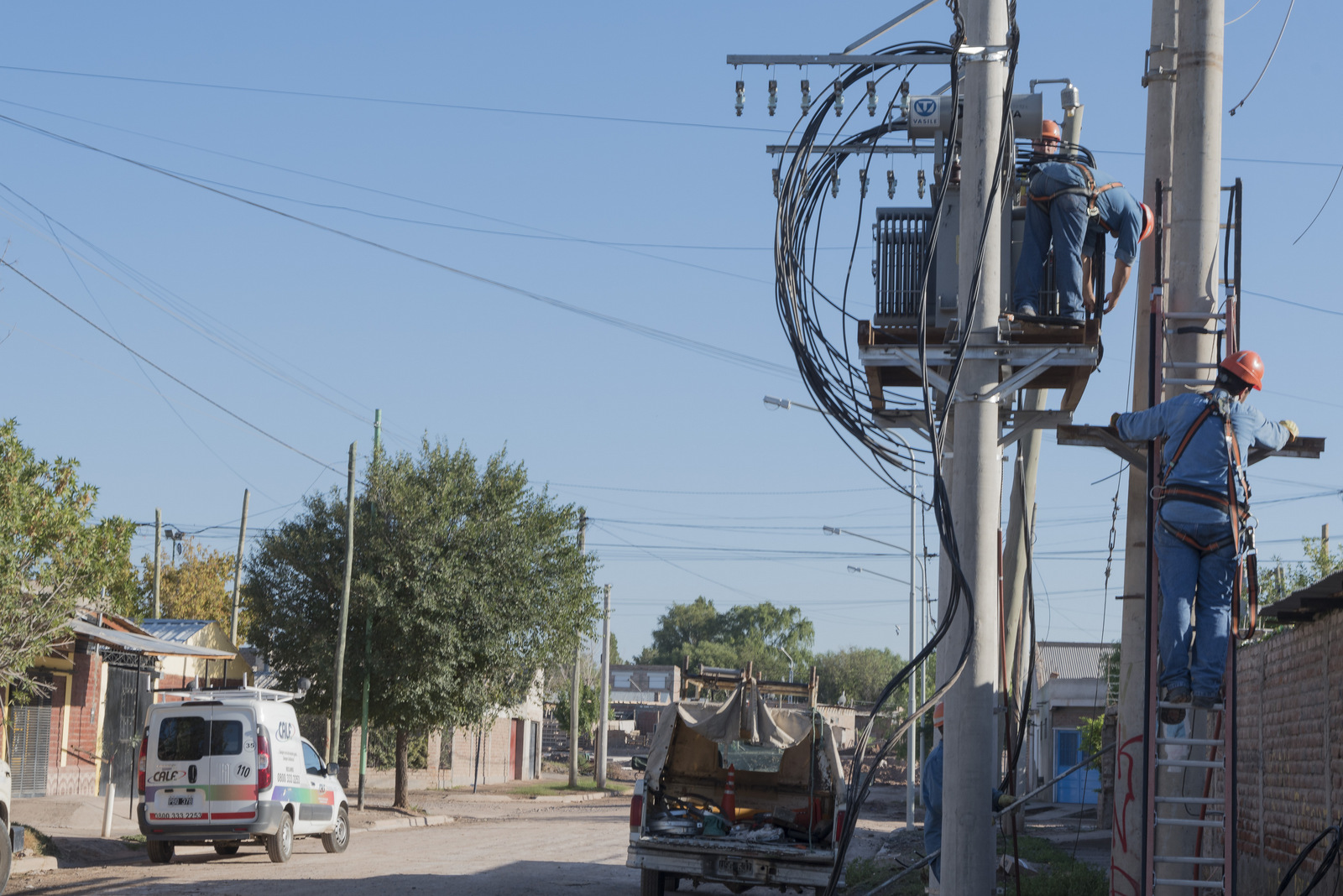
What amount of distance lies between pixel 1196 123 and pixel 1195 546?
303 centimetres

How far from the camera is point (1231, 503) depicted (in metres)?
7.90

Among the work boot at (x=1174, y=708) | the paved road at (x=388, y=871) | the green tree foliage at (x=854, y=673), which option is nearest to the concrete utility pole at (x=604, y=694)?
the paved road at (x=388, y=871)

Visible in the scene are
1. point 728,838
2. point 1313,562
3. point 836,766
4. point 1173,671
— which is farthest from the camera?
point 1313,562

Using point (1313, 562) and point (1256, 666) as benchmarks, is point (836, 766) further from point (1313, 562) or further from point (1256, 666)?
point (1313, 562)

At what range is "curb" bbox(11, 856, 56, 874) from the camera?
15.0m

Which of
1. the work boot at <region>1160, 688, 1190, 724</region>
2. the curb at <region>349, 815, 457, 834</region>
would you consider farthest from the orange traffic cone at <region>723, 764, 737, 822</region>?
the curb at <region>349, 815, 457, 834</region>

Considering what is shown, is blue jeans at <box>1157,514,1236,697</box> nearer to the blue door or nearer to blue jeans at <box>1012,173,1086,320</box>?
blue jeans at <box>1012,173,1086,320</box>

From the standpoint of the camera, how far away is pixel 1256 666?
11.8m

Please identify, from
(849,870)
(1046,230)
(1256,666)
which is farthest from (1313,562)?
(1046,230)

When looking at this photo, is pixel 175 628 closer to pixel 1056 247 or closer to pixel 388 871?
pixel 388 871

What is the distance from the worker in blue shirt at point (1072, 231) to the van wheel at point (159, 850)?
13.2m

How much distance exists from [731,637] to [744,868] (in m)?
132

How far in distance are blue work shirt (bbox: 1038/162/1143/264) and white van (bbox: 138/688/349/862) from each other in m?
12.4

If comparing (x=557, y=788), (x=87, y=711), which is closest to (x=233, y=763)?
(x=87, y=711)
